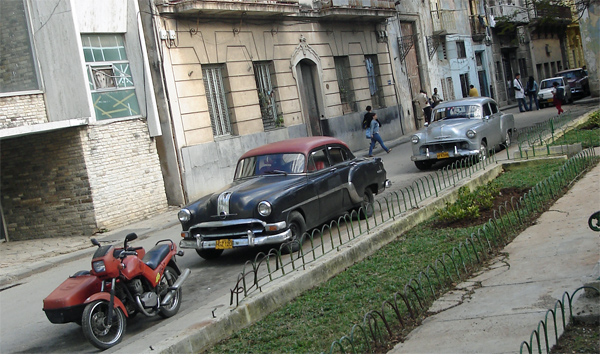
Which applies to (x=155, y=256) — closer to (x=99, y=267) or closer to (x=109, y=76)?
(x=99, y=267)

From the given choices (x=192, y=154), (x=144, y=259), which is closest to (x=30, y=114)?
(x=192, y=154)

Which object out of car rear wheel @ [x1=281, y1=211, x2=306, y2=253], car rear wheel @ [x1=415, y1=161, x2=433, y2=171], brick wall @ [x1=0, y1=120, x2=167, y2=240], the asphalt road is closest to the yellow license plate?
the asphalt road

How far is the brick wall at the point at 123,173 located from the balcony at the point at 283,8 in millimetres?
3587

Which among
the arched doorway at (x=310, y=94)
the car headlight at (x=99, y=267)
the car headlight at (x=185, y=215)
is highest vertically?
the arched doorway at (x=310, y=94)

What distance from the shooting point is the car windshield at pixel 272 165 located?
991 cm

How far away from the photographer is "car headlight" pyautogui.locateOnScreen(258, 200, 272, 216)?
8703 mm

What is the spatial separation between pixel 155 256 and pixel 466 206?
4.36 metres

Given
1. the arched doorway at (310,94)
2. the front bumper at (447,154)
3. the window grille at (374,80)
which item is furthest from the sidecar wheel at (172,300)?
the window grille at (374,80)

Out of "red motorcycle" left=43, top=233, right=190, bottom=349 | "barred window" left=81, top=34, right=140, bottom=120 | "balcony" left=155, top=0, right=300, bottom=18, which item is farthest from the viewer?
"balcony" left=155, top=0, right=300, bottom=18

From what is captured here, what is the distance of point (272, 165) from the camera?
10062 mm

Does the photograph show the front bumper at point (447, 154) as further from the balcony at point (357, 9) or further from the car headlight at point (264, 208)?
the balcony at point (357, 9)

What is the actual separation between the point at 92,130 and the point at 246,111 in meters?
6.01

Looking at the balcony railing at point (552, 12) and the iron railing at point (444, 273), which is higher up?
the balcony railing at point (552, 12)

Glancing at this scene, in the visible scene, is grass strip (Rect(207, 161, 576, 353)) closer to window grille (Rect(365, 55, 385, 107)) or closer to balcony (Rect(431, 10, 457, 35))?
window grille (Rect(365, 55, 385, 107))
